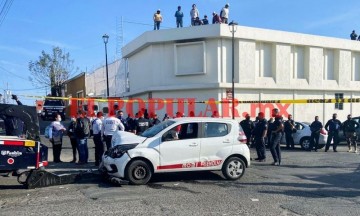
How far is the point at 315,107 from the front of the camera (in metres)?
27.2

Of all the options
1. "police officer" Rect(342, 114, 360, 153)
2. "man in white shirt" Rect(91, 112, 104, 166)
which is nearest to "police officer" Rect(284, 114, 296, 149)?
"police officer" Rect(342, 114, 360, 153)

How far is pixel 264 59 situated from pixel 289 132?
9401mm

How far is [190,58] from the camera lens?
23.7m

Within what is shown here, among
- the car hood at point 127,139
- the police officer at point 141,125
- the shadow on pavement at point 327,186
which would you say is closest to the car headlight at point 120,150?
the car hood at point 127,139

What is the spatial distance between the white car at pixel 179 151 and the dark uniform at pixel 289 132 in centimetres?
784

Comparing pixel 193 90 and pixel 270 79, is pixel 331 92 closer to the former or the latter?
pixel 270 79

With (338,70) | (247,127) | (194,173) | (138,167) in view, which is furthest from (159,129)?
(338,70)

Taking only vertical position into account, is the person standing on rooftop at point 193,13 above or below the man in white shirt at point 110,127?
above

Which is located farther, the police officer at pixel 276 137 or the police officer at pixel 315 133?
the police officer at pixel 315 133

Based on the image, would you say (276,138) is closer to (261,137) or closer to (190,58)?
(261,137)

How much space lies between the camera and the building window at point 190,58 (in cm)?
2330

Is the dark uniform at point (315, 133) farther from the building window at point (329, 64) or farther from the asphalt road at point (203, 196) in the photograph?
the building window at point (329, 64)

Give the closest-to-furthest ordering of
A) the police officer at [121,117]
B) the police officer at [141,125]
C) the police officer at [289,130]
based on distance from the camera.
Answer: the police officer at [121,117] < the police officer at [141,125] < the police officer at [289,130]

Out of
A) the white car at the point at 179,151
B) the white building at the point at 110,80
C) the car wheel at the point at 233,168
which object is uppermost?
the white building at the point at 110,80
